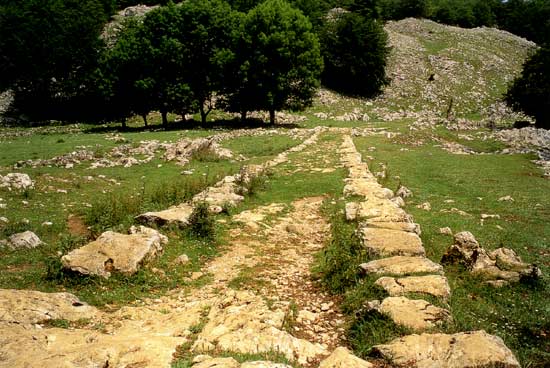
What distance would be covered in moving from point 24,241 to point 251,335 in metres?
8.21

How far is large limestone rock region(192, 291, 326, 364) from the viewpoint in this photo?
23.0 feet

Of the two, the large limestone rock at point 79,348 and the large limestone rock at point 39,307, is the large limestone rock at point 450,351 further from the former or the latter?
the large limestone rock at point 39,307

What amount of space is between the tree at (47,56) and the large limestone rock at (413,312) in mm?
60377

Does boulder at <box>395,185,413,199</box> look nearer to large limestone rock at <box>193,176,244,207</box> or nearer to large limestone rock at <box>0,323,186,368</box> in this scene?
large limestone rock at <box>193,176,244,207</box>

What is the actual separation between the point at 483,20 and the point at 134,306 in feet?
420

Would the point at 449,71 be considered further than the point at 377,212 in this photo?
Yes

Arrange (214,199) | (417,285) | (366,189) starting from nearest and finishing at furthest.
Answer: (417,285), (214,199), (366,189)

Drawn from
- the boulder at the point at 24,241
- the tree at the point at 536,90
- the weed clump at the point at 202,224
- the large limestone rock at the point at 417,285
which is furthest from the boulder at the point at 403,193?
the tree at the point at 536,90

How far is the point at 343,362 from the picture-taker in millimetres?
6480

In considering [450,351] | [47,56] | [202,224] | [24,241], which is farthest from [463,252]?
[47,56]

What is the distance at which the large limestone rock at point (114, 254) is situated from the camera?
992 centimetres

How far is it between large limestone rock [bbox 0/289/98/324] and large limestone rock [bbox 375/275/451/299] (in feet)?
19.6

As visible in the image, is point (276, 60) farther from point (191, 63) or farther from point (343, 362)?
point (343, 362)

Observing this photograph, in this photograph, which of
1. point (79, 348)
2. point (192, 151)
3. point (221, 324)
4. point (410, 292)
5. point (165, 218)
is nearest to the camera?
point (79, 348)
